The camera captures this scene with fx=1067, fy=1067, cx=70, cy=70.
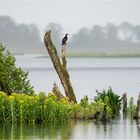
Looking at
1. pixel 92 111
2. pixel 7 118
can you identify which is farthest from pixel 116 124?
pixel 7 118

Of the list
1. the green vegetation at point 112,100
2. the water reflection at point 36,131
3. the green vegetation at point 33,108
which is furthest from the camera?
the green vegetation at point 112,100

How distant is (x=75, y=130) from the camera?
3916 cm

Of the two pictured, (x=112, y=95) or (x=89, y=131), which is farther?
(x=112, y=95)

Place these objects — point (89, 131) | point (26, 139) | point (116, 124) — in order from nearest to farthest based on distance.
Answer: point (26, 139)
point (89, 131)
point (116, 124)

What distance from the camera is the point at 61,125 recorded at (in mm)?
40594

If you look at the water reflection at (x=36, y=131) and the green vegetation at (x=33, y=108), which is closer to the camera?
the water reflection at (x=36, y=131)

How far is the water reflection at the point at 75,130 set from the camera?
122 feet

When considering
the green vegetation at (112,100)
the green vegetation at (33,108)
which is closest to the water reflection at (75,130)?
the green vegetation at (33,108)

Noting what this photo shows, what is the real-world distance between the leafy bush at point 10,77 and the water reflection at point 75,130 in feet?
11.0

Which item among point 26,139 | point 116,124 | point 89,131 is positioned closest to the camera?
point 26,139

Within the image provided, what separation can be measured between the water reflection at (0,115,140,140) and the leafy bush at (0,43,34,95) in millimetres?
3346

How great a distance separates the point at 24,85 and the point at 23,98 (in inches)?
135

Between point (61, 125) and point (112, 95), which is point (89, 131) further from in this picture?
point (112, 95)

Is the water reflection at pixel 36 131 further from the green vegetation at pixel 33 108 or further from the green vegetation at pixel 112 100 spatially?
the green vegetation at pixel 112 100
